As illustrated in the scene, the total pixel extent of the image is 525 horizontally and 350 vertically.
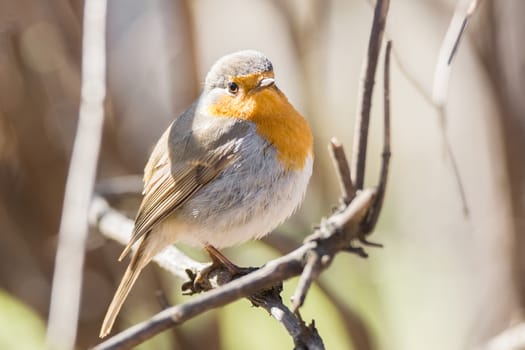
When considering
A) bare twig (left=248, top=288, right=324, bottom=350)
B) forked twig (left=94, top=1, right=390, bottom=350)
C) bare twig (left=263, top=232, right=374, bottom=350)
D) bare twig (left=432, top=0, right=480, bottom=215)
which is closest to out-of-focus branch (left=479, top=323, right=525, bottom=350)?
bare twig (left=263, top=232, right=374, bottom=350)

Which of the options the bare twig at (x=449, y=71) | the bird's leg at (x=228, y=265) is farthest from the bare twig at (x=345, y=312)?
the bare twig at (x=449, y=71)

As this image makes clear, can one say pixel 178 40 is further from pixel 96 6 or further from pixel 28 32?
pixel 96 6

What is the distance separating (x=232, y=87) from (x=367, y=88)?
1105mm

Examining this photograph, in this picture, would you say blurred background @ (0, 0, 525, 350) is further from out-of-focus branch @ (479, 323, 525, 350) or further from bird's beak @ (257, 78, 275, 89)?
bird's beak @ (257, 78, 275, 89)

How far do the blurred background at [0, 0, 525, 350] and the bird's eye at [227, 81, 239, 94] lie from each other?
29.2 inches

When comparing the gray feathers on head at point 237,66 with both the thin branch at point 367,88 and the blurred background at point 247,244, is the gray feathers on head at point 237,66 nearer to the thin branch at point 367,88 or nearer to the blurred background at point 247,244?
the blurred background at point 247,244

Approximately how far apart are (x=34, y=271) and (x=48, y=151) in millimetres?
529

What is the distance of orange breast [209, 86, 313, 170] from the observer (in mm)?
2637

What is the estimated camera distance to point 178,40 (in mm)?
3613

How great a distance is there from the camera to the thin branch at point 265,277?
127cm

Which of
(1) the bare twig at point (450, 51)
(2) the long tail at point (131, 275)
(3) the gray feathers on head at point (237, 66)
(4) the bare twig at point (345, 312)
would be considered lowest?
(4) the bare twig at point (345, 312)

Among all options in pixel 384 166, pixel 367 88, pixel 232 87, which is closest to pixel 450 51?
pixel 367 88

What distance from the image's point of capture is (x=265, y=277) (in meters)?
1.31

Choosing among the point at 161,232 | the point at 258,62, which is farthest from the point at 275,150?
the point at 161,232
